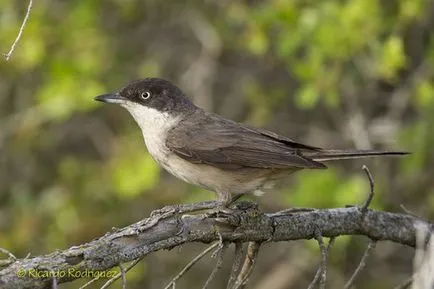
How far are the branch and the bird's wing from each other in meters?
0.57

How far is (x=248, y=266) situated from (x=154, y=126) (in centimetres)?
183

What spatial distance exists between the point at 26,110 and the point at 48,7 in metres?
1.03

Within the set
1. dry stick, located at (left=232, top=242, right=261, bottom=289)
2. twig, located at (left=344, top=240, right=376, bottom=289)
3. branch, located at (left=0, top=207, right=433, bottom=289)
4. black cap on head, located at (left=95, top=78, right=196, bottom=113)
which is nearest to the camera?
branch, located at (left=0, top=207, right=433, bottom=289)

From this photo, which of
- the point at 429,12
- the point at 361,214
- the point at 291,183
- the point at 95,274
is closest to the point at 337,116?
the point at 291,183

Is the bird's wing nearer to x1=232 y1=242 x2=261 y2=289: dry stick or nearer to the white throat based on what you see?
the white throat

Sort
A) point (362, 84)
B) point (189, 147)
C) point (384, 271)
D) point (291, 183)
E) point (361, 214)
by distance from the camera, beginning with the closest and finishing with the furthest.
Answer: point (361, 214) → point (189, 147) → point (362, 84) → point (384, 271) → point (291, 183)

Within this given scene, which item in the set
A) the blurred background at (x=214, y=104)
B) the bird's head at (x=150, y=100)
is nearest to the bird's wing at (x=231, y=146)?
the bird's head at (x=150, y=100)

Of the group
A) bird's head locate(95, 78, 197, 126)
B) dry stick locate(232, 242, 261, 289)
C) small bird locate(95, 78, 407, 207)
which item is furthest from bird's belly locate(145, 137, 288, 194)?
dry stick locate(232, 242, 261, 289)

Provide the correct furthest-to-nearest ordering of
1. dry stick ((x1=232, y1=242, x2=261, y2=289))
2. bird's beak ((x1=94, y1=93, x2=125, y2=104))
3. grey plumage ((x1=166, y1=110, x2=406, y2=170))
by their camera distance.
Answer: bird's beak ((x1=94, y1=93, x2=125, y2=104))
grey plumage ((x1=166, y1=110, x2=406, y2=170))
dry stick ((x1=232, y1=242, x2=261, y2=289))

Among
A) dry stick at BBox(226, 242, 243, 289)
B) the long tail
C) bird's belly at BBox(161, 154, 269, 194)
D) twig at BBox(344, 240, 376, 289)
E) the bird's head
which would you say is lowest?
dry stick at BBox(226, 242, 243, 289)

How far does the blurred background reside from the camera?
23.3 feet

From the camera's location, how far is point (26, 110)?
8742 mm

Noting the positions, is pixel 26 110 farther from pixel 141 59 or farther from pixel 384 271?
pixel 384 271

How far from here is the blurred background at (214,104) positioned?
23.3 ft
